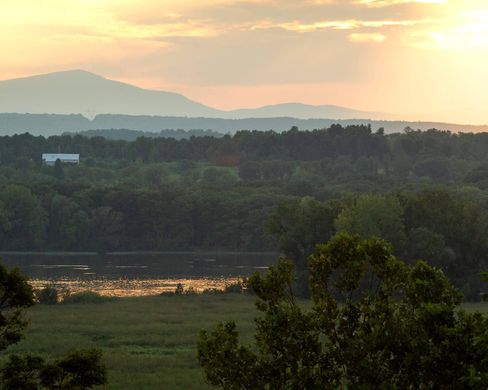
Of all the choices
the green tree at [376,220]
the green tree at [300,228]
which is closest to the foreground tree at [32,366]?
the green tree at [376,220]

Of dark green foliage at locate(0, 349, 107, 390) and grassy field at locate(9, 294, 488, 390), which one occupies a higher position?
dark green foliage at locate(0, 349, 107, 390)

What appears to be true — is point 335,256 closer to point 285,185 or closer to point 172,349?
point 172,349

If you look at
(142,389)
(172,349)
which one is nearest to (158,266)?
(172,349)

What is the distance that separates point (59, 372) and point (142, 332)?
42.6 m

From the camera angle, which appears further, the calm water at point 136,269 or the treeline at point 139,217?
the treeline at point 139,217

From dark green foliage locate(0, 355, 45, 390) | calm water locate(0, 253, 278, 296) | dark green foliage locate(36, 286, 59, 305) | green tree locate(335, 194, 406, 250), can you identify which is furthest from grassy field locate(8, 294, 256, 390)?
dark green foliage locate(0, 355, 45, 390)

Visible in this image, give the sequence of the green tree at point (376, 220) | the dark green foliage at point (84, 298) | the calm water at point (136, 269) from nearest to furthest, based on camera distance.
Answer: the dark green foliage at point (84, 298) → the green tree at point (376, 220) → the calm water at point (136, 269)

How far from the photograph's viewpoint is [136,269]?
11938cm

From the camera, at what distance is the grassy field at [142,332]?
159 ft

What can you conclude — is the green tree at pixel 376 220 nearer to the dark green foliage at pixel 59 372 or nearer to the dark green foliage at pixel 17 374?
the dark green foliage at pixel 59 372

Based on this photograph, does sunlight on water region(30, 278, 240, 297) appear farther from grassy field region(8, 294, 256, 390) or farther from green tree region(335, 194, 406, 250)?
green tree region(335, 194, 406, 250)

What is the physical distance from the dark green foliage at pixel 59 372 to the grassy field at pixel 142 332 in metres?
23.4

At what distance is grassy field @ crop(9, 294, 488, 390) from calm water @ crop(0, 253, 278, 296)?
39.0 ft

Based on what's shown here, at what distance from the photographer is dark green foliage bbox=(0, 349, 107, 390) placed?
21.9m
